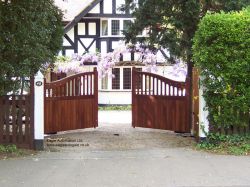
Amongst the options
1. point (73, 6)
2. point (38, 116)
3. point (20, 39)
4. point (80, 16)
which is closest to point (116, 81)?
point (80, 16)

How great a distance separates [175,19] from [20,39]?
4862 millimetres

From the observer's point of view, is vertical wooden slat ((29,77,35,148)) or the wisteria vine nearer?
vertical wooden slat ((29,77,35,148))

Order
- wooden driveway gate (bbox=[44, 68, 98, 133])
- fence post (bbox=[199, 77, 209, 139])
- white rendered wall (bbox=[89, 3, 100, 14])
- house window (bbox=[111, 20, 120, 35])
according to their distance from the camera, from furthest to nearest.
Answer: house window (bbox=[111, 20, 120, 35]) < white rendered wall (bbox=[89, 3, 100, 14]) < wooden driveway gate (bbox=[44, 68, 98, 133]) < fence post (bbox=[199, 77, 209, 139])

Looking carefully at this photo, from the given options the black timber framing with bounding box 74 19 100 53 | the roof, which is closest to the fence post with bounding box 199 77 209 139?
the roof

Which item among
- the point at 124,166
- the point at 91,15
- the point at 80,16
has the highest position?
the point at 91,15

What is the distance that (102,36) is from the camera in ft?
116

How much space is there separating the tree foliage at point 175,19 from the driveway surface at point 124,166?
117 inches

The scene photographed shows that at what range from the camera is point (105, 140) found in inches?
527

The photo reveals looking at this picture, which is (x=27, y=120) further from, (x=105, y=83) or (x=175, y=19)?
(x=105, y=83)

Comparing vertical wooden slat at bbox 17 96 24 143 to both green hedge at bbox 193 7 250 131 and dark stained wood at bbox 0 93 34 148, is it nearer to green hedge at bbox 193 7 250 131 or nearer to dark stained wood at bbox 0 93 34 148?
dark stained wood at bbox 0 93 34 148

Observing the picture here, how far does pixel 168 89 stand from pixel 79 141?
3397mm

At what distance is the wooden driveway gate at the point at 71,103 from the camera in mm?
14219

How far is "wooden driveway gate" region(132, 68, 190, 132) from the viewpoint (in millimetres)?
14430

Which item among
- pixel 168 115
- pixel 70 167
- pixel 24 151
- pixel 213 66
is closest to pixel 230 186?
pixel 70 167
